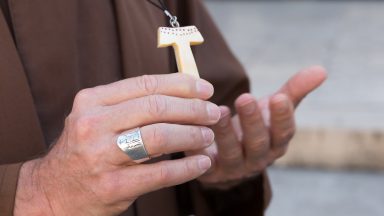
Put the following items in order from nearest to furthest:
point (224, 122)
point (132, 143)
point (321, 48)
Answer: point (132, 143), point (224, 122), point (321, 48)

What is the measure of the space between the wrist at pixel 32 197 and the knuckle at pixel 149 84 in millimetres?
214

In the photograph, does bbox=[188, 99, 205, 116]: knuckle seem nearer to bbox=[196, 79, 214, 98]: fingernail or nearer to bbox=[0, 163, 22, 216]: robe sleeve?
bbox=[196, 79, 214, 98]: fingernail

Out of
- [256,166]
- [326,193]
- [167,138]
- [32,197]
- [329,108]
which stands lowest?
[326,193]

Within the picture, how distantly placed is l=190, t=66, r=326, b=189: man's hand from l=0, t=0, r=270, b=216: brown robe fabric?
0.09 m

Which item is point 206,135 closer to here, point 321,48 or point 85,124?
point 85,124

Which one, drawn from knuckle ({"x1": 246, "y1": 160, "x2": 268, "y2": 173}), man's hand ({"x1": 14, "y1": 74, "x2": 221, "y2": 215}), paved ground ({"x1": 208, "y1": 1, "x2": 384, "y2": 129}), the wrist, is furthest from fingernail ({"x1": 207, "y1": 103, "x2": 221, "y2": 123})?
paved ground ({"x1": 208, "y1": 1, "x2": 384, "y2": 129})

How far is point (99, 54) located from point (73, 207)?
36cm

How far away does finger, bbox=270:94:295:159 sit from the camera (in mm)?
1291

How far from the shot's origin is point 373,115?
12.8 ft

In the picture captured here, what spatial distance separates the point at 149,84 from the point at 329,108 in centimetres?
326

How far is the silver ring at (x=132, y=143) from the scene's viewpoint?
88cm

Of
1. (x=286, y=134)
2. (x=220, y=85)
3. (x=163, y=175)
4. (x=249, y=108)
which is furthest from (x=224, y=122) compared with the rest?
(x=163, y=175)

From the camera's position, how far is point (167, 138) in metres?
0.89

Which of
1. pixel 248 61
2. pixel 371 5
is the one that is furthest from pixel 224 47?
pixel 371 5
